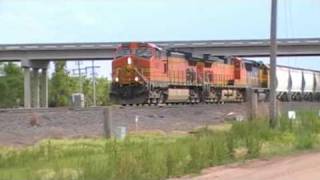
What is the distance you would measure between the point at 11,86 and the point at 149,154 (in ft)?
385

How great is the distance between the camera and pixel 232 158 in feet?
60.0

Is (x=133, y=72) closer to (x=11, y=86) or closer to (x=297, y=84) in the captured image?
(x=297, y=84)

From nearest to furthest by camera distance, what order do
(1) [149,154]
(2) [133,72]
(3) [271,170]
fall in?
1. (1) [149,154]
2. (3) [271,170]
3. (2) [133,72]

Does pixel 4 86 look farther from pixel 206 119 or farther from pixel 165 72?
pixel 206 119

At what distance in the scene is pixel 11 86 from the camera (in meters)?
129

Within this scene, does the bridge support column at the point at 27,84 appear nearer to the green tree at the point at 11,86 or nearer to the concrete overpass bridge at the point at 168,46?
the concrete overpass bridge at the point at 168,46

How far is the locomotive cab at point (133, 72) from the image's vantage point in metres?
41.7

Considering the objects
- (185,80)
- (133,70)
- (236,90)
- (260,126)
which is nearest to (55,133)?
(260,126)

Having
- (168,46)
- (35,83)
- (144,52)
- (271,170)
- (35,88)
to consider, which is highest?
(168,46)

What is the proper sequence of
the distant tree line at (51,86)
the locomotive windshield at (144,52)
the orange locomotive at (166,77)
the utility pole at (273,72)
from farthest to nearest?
1. the distant tree line at (51,86)
2. the locomotive windshield at (144,52)
3. the orange locomotive at (166,77)
4. the utility pole at (273,72)

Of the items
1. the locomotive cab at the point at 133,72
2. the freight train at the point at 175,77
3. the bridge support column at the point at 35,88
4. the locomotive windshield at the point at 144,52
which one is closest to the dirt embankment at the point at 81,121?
the locomotive cab at the point at 133,72

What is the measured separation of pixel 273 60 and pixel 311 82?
54.6 meters

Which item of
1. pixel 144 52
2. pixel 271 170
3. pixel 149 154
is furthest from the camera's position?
pixel 144 52

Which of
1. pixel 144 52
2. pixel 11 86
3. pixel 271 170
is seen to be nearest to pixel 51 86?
pixel 11 86
